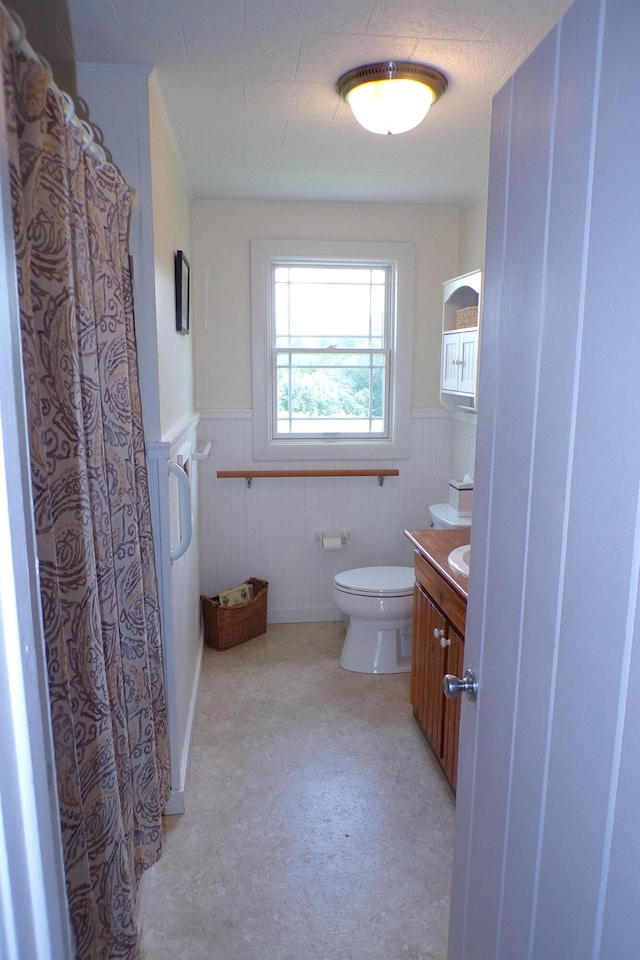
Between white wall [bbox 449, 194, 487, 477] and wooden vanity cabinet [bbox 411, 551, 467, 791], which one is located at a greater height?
white wall [bbox 449, 194, 487, 477]

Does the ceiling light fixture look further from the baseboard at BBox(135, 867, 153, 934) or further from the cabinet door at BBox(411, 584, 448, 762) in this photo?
the baseboard at BBox(135, 867, 153, 934)

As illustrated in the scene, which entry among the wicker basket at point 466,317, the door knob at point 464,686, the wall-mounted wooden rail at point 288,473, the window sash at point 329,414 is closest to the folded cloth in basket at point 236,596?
the wall-mounted wooden rail at point 288,473

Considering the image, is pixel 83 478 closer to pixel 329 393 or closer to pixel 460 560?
pixel 460 560

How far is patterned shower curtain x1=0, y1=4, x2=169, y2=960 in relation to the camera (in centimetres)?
105

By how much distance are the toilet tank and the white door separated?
183 centimetres

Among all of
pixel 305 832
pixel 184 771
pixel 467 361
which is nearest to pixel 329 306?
pixel 467 361

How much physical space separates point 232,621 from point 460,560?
1577 millimetres

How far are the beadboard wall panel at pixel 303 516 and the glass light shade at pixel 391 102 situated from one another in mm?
1874

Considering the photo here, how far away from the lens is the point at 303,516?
12.3 feet

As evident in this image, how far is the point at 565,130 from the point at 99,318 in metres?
0.99

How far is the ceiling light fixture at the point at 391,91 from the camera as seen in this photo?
1.88m

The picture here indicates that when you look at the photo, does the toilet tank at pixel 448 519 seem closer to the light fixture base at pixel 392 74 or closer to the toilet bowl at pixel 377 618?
the toilet bowl at pixel 377 618

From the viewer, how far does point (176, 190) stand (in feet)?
8.75

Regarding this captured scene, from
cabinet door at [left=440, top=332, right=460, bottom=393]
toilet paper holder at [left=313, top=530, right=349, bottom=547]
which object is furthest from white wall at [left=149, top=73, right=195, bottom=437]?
cabinet door at [left=440, top=332, right=460, bottom=393]
